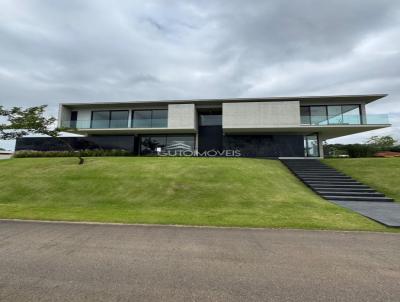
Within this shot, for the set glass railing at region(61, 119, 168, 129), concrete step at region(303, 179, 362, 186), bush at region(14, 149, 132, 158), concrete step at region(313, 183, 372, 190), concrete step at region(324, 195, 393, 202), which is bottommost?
concrete step at region(324, 195, 393, 202)

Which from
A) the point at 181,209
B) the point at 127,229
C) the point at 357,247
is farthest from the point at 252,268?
the point at 181,209

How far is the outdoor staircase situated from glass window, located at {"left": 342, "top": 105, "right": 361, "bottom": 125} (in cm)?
752

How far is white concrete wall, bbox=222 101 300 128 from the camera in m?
23.3

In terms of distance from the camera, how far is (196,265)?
13.2 feet

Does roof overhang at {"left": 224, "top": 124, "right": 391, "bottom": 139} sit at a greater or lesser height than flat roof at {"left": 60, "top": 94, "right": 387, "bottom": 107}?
lesser

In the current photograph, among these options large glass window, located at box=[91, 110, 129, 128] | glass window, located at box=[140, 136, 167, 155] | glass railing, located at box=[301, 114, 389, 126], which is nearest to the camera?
glass railing, located at box=[301, 114, 389, 126]

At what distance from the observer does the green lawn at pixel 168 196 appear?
25.1 ft

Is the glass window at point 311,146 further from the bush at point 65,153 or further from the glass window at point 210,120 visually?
the bush at point 65,153

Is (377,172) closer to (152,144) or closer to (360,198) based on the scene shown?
(360,198)

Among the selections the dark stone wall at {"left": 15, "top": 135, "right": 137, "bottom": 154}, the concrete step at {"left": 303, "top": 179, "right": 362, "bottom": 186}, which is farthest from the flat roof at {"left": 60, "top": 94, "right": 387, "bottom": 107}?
the concrete step at {"left": 303, "top": 179, "right": 362, "bottom": 186}

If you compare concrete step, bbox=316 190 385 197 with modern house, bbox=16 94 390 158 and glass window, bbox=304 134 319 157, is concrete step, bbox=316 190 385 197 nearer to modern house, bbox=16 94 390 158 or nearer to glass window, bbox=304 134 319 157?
modern house, bbox=16 94 390 158

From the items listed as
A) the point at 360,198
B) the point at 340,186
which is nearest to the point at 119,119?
the point at 340,186

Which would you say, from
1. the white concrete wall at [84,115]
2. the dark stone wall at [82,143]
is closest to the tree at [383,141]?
the dark stone wall at [82,143]

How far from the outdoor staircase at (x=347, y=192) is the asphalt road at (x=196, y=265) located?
124 inches
